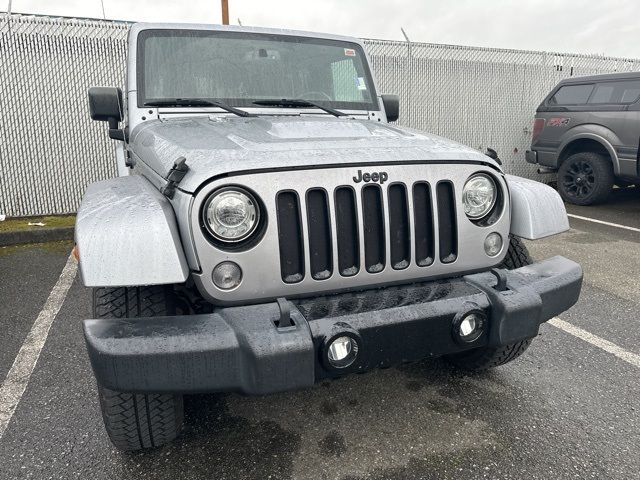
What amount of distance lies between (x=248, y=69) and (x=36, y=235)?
161 inches

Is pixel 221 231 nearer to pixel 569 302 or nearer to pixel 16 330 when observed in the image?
pixel 569 302

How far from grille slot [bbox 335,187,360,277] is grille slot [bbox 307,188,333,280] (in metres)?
0.04

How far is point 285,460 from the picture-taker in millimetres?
2117

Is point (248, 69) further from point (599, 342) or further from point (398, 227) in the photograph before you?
point (599, 342)

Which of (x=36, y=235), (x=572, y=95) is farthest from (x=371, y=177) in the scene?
(x=572, y=95)

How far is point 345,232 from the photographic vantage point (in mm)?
1886

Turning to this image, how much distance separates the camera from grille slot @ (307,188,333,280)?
183cm

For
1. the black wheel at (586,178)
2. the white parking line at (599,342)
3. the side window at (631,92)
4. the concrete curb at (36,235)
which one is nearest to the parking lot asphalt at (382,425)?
the white parking line at (599,342)

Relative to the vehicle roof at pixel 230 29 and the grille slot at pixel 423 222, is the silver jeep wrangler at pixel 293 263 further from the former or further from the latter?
the vehicle roof at pixel 230 29

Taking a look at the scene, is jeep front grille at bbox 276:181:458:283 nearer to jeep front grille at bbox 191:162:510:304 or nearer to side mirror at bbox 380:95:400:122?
jeep front grille at bbox 191:162:510:304

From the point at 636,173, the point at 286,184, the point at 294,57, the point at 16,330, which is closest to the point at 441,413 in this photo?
the point at 286,184

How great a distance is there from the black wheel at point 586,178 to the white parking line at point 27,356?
7241mm

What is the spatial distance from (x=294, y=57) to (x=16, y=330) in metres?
2.64

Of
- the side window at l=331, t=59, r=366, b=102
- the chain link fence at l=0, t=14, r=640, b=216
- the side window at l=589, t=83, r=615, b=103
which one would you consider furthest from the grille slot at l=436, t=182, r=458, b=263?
the side window at l=589, t=83, r=615, b=103
